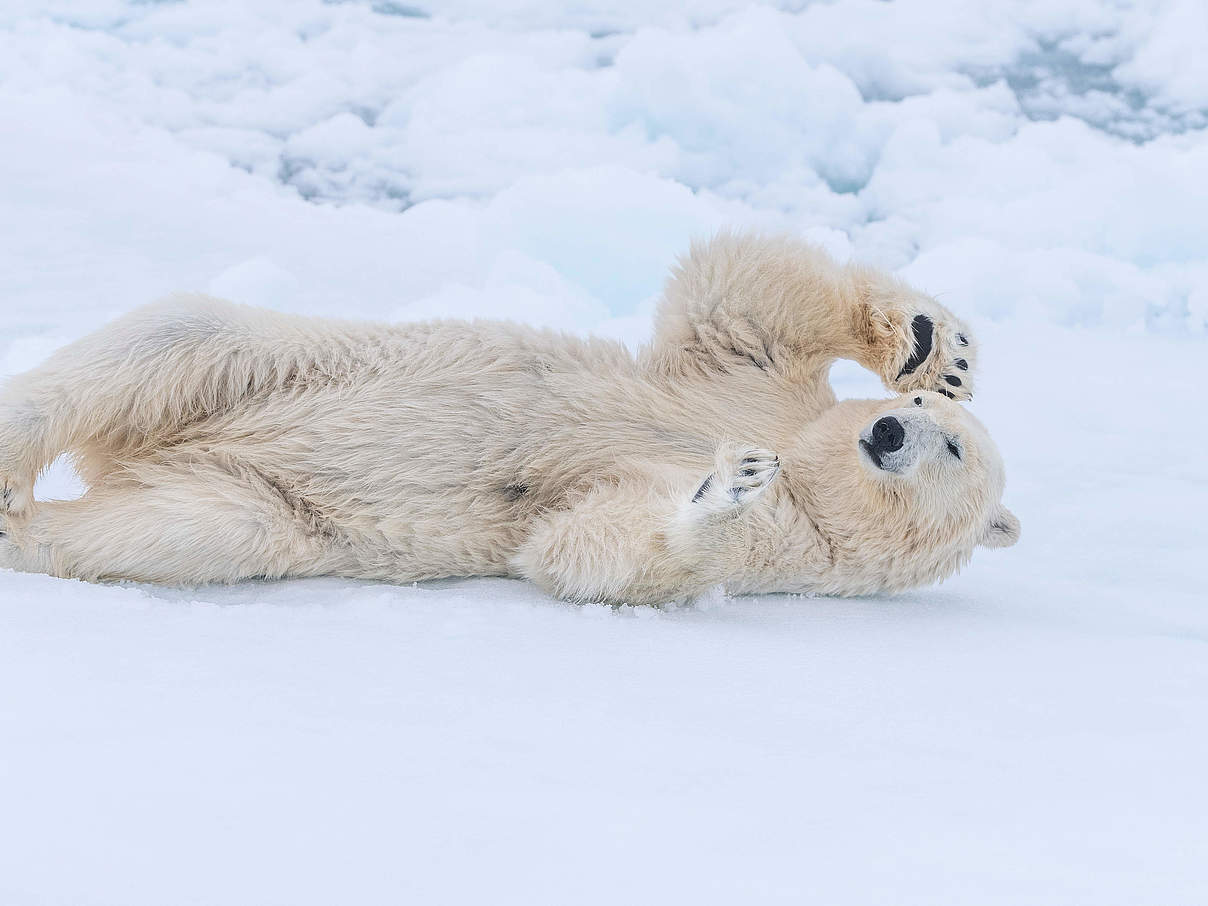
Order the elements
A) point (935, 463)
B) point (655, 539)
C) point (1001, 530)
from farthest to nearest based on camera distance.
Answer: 1. point (1001, 530)
2. point (935, 463)
3. point (655, 539)

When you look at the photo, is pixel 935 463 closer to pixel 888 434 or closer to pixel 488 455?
pixel 888 434

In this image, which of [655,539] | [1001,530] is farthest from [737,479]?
[1001,530]

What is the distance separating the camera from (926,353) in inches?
109

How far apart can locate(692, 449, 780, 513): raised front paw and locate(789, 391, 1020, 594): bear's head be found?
0.41 m

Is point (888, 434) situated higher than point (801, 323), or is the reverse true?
point (801, 323)

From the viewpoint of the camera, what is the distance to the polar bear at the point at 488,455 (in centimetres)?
242

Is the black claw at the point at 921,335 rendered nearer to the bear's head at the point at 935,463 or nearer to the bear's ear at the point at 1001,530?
the bear's head at the point at 935,463

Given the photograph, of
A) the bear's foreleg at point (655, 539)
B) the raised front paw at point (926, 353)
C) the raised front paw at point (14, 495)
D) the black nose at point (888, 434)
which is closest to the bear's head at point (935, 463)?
the black nose at point (888, 434)

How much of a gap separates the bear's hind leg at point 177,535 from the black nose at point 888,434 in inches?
A: 53.1

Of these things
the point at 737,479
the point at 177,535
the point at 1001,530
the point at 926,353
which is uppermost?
the point at 926,353

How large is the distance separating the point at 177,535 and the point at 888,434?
67.4 inches

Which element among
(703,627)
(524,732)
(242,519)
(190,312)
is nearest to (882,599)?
(703,627)

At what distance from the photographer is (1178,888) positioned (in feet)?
3.84

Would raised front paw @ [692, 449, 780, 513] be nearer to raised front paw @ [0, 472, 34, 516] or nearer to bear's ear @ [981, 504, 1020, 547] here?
bear's ear @ [981, 504, 1020, 547]
